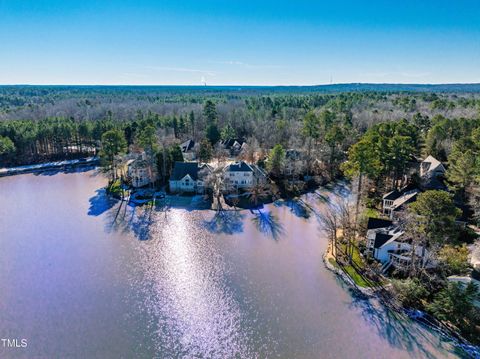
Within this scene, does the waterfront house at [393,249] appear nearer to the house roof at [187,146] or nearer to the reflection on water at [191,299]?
the reflection on water at [191,299]

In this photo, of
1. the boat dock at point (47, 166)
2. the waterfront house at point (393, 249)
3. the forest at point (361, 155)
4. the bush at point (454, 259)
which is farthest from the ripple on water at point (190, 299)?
the boat dock at point (47, 166)

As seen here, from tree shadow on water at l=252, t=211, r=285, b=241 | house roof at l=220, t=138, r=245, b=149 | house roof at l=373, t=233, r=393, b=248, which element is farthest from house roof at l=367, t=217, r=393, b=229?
house roof at l=220, t=138, r=245, b=149

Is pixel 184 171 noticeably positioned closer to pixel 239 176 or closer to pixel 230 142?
pixel 239 176

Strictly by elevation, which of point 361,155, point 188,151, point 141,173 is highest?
point 361,155

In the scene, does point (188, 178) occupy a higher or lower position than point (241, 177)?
higher

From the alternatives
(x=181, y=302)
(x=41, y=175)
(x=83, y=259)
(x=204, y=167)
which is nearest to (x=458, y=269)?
(x=181, y=302)

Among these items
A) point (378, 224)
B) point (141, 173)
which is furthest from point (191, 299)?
point (141, 173)

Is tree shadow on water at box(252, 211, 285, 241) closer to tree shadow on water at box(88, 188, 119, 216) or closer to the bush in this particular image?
the bush

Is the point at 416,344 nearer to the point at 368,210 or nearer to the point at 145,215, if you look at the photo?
the point at 368,210
